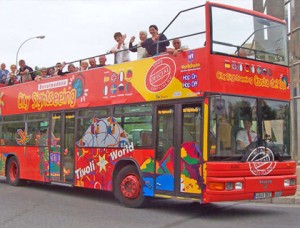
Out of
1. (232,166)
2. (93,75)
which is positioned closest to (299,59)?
(93,75)

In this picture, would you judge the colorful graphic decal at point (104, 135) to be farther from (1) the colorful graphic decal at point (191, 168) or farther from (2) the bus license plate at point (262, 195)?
(2) the bus license plate at point (262, 195)

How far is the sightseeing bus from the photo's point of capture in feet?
27.4

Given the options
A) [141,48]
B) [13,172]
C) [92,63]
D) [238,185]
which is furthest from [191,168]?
[13,172]

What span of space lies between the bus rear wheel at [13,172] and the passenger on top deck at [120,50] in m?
5.41

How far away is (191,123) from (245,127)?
1036mm

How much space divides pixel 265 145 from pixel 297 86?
27.8 feet

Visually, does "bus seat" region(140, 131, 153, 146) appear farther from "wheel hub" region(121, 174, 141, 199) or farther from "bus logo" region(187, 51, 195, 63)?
"bus logo" region(187, 51, 195, 63)

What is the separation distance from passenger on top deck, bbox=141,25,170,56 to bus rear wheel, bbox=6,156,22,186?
6566 millimetres

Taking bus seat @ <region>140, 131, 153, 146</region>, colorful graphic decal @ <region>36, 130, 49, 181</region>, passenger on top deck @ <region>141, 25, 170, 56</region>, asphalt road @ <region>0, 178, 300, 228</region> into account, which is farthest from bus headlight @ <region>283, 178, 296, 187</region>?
colorful graphic decal @ <region>36, 130, 49, 181</region>

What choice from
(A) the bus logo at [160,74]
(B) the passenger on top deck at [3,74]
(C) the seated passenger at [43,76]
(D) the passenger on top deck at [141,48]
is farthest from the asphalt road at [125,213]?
(B) the passenger on top deck at [3,74]

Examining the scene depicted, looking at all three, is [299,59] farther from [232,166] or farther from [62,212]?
[62,212]

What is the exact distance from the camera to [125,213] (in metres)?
9.17

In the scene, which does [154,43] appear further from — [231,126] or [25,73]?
[25,73]

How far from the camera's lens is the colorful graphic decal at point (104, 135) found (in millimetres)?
10289
